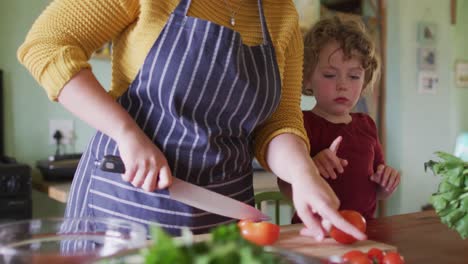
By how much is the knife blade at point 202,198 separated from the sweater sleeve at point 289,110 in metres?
0.12

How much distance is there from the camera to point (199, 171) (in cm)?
82

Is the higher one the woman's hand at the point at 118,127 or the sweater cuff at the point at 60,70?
the sweater cuff at the point at 60,70

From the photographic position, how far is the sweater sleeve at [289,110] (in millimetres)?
902

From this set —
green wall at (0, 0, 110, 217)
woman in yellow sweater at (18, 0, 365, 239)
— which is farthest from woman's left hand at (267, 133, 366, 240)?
green wall at (0, 0, 110, 217)

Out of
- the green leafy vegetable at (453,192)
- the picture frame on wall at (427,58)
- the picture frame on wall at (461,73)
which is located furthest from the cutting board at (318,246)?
the picture frame on wall at (461,73)

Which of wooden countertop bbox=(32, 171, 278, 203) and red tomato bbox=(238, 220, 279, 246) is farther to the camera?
wooden countertop bbox=(32, 171, 278, 203)

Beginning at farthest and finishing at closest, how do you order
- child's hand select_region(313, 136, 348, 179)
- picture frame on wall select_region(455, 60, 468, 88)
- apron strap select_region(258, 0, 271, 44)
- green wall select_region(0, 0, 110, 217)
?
1. picture frame on wall select_region(455, 60, 468, 88)
2. green wall select_region(0, 0, 110, 217)
3. child's hand select_region(313, 136, 348, 179)
4. apron strap select_region(258, 0, 271, 44)

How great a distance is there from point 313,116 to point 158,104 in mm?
555

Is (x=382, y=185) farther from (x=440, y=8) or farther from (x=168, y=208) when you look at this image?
(x=440, y=8)

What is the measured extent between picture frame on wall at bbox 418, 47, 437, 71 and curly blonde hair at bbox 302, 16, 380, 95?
214 cm

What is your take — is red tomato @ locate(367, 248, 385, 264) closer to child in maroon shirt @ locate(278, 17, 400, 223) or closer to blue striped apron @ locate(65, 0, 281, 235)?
blue striped apron @ locate(65, 0, 281, 235)

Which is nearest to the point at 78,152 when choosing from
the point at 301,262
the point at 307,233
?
the point at 307,233

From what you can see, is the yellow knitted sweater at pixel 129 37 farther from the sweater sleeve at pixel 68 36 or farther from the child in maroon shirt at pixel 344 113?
the child in maroon shirt at pixel 344 113

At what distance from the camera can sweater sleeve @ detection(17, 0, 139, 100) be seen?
69cm
